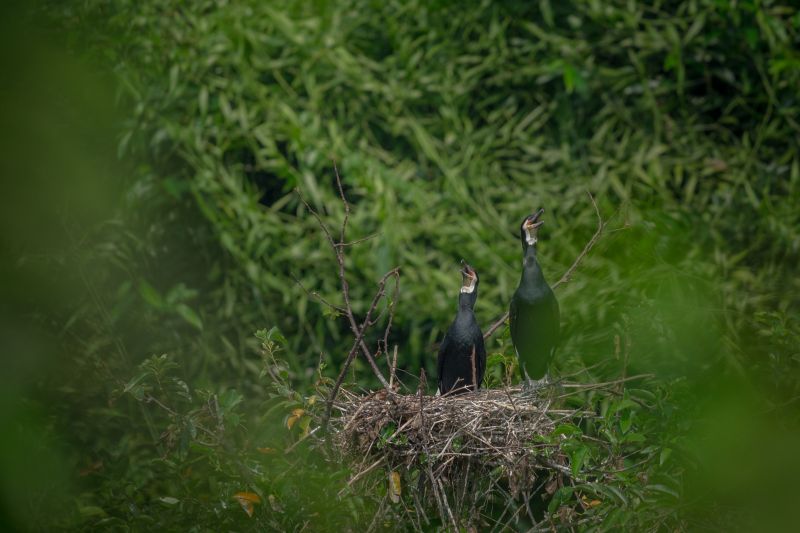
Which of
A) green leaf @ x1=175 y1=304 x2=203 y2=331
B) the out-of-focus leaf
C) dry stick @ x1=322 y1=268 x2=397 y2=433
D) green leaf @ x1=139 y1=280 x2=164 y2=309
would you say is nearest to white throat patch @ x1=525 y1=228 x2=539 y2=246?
dry stick @ x1=322 y1=268 x2=397 y2=433

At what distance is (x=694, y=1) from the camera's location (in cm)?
401

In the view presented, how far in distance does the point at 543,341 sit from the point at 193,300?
2042 mm

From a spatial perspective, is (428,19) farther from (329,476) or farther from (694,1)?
(329,476)

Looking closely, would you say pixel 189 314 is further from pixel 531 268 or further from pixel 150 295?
pixel 531 268

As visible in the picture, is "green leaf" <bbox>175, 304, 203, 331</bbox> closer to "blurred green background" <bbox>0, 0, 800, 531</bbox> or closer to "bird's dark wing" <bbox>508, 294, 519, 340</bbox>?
"blurred green background" <bbox>0, 0, 800, 531</bbox>

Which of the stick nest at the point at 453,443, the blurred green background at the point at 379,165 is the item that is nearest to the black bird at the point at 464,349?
the stick nest at the point at 453,443

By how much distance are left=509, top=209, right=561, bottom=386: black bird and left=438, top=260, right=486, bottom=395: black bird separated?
16 cm

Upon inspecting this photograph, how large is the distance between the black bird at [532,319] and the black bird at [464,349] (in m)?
0.16

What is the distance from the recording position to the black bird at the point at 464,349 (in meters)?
2.32

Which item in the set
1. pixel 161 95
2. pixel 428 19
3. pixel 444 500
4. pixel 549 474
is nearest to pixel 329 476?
pixel 444 500

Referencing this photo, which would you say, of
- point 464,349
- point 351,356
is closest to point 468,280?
point 464,349

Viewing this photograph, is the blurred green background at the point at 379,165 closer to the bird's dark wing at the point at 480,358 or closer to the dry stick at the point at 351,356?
the bird's dark wing at the point at 480,358

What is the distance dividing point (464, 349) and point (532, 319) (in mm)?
217

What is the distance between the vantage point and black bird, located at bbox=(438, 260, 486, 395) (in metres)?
2.32
